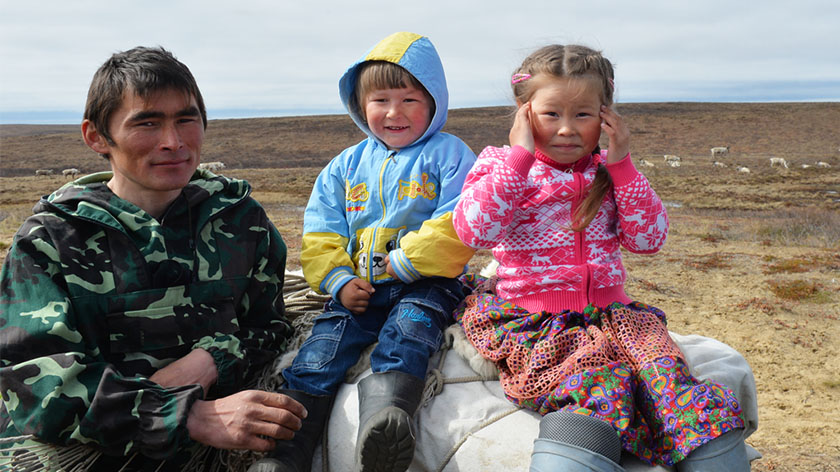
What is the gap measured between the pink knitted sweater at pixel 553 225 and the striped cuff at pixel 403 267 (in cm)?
32

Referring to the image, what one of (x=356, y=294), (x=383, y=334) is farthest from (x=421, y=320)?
(x=356, y=294)

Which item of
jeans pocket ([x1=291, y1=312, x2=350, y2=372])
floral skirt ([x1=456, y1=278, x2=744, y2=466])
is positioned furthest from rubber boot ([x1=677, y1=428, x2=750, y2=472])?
jeans pocket ([x1=291, y1=312, x2=350, y2=372])

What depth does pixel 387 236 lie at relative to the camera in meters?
3.05

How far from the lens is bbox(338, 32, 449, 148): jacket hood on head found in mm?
3051

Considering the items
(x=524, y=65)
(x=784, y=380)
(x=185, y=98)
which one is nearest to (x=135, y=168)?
(x=185, y=98)

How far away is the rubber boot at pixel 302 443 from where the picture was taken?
2.29 m

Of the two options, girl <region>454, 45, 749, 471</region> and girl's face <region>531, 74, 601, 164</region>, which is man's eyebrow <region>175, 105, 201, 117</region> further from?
girl's face <region>531, 74, 601, 164</region>

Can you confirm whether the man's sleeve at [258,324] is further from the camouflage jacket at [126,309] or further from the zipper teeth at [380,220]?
the zipper teeth at [380,220]

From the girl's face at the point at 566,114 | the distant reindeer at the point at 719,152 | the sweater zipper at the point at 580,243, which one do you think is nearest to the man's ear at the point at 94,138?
the girl's face at the point at 566,114

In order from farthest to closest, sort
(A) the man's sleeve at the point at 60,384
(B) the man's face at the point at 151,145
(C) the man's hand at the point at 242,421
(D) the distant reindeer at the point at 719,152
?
(D) the distant reindeer at the point at 719,152 → (B) the man's face at the point at 151,145 → (C) the man's hand at the point at 242,421 → (A) the man's sleeve at the point at 60,384

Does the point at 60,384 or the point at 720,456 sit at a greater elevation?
the point at 60,384

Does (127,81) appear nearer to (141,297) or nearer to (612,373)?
(141,297)

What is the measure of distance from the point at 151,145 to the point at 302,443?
1.30m

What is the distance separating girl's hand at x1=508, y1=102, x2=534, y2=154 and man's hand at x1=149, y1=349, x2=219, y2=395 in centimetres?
148
